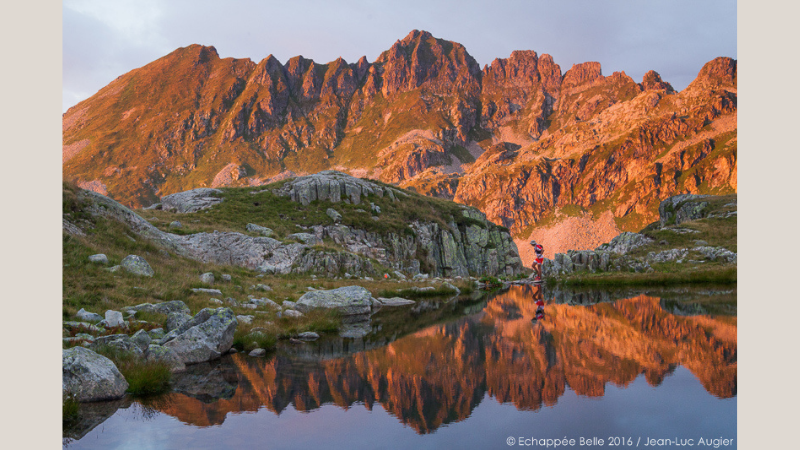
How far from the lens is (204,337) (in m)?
14.4

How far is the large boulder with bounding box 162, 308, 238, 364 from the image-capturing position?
13.8 meters

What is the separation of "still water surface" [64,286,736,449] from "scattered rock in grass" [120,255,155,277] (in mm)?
9324

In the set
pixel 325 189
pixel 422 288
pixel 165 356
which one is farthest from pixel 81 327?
pixel 325 189

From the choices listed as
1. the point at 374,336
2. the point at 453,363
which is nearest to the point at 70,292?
the point at 374,336

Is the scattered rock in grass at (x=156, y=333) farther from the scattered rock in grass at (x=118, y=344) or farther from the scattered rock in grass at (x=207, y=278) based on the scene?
the scattered rock in grass at (x=207, y=278)

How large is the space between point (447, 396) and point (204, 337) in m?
8.57

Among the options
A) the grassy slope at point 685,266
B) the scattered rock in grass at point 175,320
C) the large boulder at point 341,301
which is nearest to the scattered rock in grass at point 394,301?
the large boulder at point 341,301

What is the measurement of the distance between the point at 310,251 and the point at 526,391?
101 ft

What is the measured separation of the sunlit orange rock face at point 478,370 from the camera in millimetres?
10516

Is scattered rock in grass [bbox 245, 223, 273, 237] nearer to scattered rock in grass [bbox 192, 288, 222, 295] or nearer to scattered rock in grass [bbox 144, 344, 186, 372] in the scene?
scattered rock in grass [bbox 192, 288, 222, 295]

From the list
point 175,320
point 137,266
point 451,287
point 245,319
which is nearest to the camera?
point 175,320

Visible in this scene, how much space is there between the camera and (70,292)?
1614cm

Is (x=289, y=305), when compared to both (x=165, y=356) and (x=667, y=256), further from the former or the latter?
(x=667, y=256)
